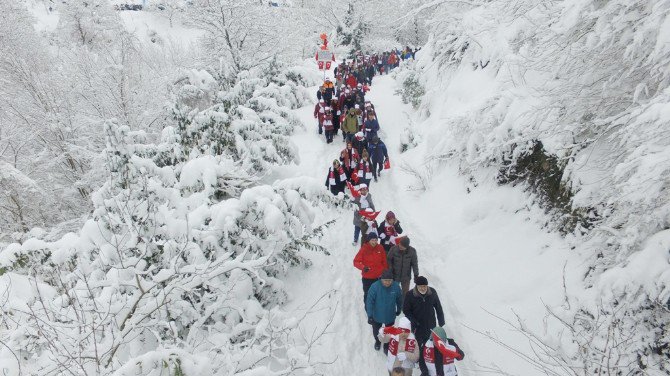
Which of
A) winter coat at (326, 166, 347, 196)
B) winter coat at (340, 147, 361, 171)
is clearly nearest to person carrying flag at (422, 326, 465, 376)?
winter coat at (326, 166, 347, 196)

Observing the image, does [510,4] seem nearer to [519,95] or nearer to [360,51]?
[519,95]

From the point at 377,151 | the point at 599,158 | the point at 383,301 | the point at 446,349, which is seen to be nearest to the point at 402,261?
the point at 383,301

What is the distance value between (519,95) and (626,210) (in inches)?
149

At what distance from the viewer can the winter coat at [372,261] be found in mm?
6469

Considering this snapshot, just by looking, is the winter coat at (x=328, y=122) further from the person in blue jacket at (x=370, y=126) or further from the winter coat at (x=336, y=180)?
the winter coat at (x=336, y=180)

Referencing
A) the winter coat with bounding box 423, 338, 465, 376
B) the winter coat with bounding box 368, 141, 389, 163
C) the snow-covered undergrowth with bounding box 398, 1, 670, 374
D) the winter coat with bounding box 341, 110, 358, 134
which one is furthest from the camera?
the winter coat with bounding box 341, 110, 358, 134

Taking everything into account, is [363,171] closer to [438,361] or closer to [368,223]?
[368,223]

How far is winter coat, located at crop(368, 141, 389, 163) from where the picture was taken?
39.9 feet

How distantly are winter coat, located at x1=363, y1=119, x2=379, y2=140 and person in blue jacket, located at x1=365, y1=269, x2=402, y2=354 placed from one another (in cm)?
831

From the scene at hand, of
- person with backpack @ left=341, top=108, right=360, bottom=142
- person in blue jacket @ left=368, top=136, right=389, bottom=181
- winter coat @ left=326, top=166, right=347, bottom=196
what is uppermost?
person with backpack @ left=341, top=108, right=360, bottom=142

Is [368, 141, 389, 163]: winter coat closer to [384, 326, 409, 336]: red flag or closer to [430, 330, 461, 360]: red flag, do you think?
[384, 326, 409, 336]: red flag

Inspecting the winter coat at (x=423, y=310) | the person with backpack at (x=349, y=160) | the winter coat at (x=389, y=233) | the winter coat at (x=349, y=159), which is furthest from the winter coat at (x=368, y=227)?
the winter coat at (x=349, y=159)

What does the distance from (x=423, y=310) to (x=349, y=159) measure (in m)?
6.00

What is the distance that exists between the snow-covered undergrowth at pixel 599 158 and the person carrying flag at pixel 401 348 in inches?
61.5
